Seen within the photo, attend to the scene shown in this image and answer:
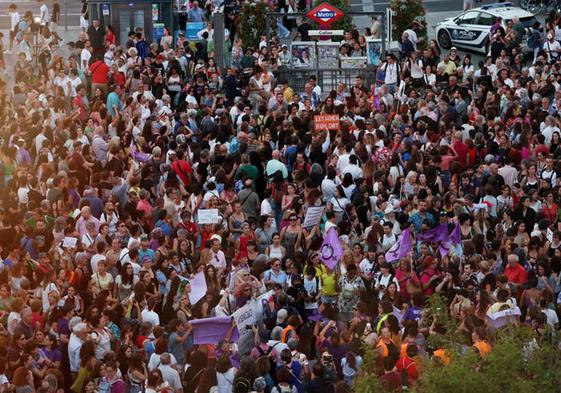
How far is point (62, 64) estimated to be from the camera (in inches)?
1329

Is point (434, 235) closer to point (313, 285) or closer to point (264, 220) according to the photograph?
point (313, 285)

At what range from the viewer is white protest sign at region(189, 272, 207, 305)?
22.2 metres

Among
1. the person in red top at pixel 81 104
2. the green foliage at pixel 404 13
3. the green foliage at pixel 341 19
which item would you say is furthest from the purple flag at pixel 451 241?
the green foliage at pixel 404 13

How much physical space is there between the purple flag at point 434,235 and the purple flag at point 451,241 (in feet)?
0.24

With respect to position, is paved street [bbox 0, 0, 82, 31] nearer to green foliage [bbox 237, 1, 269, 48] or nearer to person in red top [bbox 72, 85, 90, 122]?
green foliage [bbox 237, 1, 269, 48]

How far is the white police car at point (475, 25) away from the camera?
1586 inches

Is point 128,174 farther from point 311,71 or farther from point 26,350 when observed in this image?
point 311,71

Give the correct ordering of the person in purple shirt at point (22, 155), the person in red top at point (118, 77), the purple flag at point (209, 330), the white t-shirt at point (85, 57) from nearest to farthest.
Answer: the purple flag at point (209, 330) < the person in purple shirt at point (22, 155) < the person in red top at point (118, 77) < the white t-shirt at point (85, 57)

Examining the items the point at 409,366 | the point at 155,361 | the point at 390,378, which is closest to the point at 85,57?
the point at 155,361

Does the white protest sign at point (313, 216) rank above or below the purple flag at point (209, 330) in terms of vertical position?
above

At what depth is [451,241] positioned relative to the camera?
24.2 metres

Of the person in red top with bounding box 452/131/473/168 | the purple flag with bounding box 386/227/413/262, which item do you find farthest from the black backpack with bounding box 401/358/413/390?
the person in red top with bounding box 452/131/473/168

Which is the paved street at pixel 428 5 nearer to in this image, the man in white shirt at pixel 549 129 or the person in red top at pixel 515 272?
the man in white shirt at pixel 549 129

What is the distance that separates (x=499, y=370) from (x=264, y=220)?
8.53 m
